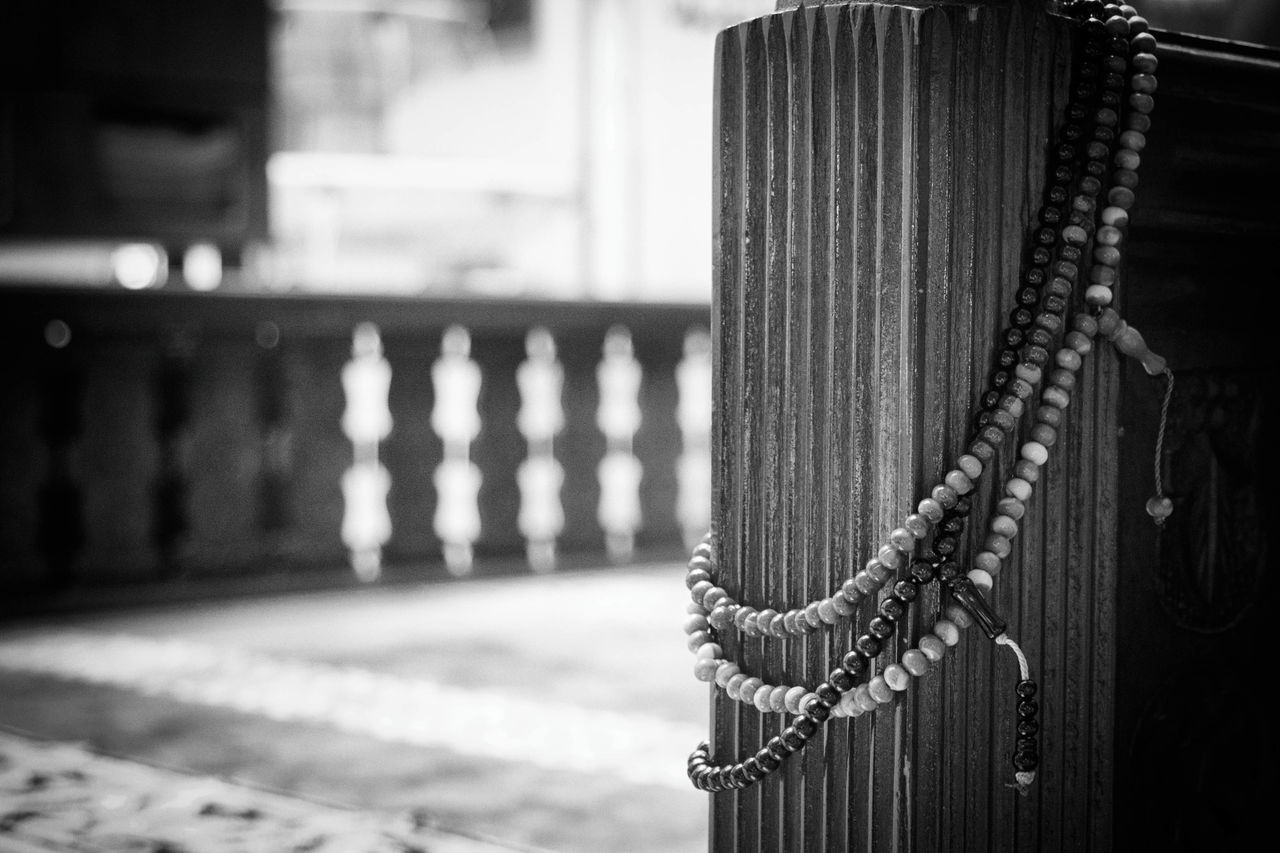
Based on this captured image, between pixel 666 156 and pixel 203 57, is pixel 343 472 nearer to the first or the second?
pixel 203 57

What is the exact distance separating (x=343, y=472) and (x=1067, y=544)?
2714 mm

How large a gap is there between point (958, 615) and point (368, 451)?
2.81m

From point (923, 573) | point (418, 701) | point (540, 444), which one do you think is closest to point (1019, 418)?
point (923, 573)

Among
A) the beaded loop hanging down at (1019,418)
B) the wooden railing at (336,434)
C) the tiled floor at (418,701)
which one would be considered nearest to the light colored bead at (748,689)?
the beaded loop hanging down at (1019,418)

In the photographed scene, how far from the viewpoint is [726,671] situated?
98 cm

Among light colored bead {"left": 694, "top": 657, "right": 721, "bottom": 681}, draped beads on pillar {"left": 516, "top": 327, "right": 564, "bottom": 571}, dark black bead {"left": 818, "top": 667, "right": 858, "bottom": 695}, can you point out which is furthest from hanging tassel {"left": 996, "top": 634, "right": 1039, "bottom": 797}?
draped beads on pillar {"left": 516, "top": 327, "right": 564, "bottom": 571}

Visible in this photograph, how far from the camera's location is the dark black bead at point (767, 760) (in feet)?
3.16

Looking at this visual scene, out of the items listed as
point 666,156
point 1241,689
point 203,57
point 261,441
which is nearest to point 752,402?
point 1241,689

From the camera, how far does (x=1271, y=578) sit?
4.07 feet

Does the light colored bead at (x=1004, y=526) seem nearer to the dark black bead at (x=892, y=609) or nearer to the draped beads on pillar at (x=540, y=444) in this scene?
the dark black bead at (x=892, y=609)

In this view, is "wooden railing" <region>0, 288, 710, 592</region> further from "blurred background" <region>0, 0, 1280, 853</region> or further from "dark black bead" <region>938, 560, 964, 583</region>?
"dark black bead" <region>938, 560, 964, 583</region>

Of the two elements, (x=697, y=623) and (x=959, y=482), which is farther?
(x=697, y=623)

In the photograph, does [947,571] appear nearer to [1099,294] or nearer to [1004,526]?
[1004,526]

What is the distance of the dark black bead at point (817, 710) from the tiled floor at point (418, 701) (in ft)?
2.05
